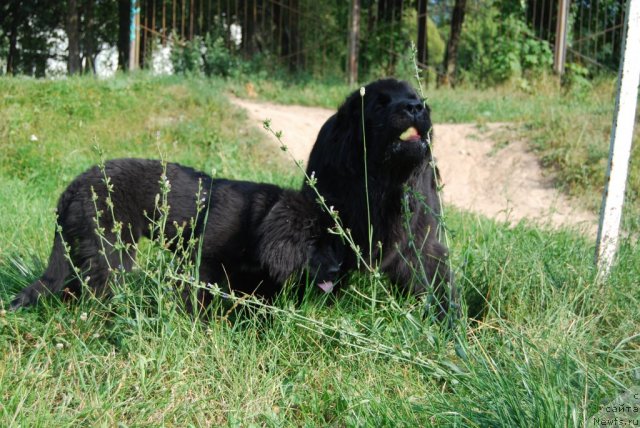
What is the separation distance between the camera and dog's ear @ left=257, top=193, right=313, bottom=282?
348 centimetres

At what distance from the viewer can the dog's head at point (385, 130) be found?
11.2 feet

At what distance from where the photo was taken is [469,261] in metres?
3.87

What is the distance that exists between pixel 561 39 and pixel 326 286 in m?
10.0

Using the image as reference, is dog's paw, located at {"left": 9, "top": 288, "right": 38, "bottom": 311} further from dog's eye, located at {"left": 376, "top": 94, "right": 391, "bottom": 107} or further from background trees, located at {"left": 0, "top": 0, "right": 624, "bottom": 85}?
background trees, located at {"left": 0, "top": 0, "right": 624, "bottom": 85}

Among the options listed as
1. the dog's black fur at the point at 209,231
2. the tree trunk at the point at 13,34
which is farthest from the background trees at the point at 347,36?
the dog's black fur at the point at 209,231

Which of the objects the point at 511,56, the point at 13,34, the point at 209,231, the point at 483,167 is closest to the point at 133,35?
the point at 483,167

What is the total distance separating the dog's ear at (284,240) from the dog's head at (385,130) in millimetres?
362

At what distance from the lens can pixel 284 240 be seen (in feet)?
11.5

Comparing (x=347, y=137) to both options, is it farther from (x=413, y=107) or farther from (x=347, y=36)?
(x=347, y=36)

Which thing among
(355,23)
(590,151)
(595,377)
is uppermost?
(355,23)

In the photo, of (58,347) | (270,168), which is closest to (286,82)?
(270,168)

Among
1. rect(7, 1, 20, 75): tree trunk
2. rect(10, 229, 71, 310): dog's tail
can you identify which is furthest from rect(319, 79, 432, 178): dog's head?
rect(7, 1, 20, 75): tree trunk

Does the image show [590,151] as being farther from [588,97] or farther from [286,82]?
[286,82]

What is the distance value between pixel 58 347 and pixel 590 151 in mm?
6799
